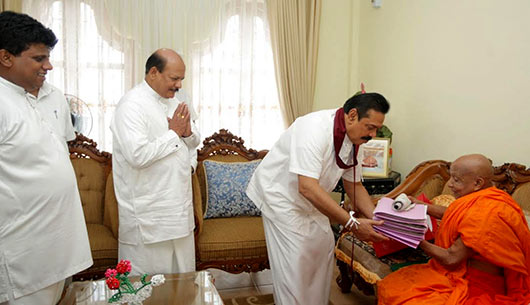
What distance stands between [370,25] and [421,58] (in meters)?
0.97

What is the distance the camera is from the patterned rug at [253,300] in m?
3.01

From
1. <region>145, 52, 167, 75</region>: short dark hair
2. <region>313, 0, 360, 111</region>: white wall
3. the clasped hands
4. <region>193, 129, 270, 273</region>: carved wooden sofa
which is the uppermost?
<region>313, 0, 360, 111</region>: white wall

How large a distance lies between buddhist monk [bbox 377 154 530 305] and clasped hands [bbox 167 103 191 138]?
1351 millimetres

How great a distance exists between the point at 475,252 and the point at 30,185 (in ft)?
6.26

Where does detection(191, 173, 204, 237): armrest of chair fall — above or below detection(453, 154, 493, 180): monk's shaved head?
below

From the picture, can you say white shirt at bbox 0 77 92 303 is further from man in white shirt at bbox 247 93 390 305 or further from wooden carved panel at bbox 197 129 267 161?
wooden carved panel at bbox 197 129 267 161

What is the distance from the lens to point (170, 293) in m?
2.15

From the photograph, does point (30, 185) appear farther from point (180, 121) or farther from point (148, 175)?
point (180, 121)

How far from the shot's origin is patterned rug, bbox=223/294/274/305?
3010 millimetres

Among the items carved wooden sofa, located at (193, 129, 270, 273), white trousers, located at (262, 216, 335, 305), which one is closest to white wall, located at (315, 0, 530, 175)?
white trousers, located at (262, 216, 335, 305)

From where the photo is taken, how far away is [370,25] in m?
4.46

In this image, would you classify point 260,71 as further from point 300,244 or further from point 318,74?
point 300,244

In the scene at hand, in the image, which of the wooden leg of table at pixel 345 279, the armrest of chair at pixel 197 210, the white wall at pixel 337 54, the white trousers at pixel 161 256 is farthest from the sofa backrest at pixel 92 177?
the white wall at pixel 337 54

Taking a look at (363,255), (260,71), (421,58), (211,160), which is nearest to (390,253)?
(363,255)
